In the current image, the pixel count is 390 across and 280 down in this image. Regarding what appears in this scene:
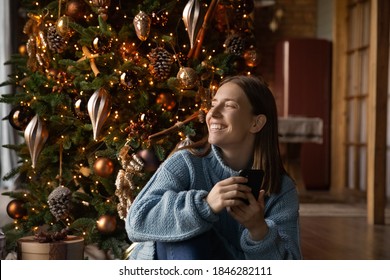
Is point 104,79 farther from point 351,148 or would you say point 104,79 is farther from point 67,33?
point 351,148

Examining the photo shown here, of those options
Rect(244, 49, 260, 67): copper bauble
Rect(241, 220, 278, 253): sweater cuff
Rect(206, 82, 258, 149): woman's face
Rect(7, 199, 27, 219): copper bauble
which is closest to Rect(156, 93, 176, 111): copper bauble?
Rect(244, 49, 260, 67): copper bauble

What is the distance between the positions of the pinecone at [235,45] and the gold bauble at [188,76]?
232 millimetres

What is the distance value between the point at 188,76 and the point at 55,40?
0.57 m

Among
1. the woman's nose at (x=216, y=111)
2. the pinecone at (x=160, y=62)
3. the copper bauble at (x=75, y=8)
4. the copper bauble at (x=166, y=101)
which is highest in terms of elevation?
the copper bauble at (x=75, y=8)

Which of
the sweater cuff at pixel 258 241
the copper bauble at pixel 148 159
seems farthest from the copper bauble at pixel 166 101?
the sweater cuff at pixel 258 241

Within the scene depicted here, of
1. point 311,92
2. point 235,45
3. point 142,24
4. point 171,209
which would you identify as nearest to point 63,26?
point 142,24

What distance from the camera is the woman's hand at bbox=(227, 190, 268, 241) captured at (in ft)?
5.11

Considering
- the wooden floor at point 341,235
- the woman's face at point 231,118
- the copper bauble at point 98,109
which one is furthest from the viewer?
the wooden floor at point 341,235

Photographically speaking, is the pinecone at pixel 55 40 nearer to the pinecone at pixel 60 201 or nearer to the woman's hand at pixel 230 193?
the pinecone at pixel 60 201

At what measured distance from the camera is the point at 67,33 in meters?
2.72

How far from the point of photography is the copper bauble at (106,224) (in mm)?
2762

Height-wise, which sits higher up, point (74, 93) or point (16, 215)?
point (74, 93)

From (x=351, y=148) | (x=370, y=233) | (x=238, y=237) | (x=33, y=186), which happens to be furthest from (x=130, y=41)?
(x=351, y=148)
